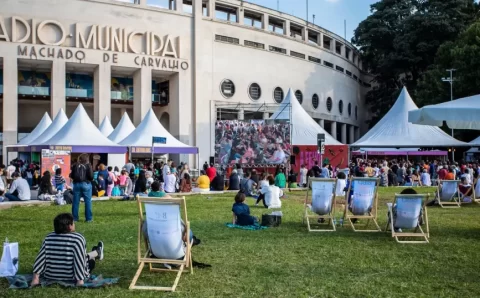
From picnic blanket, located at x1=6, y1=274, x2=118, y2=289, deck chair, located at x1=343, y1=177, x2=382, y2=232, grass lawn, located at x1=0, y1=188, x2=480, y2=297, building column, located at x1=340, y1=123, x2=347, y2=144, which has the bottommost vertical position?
grass lawn, located at x1=0, y1=188, x2=480, y2=297

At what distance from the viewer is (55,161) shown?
18500 mm

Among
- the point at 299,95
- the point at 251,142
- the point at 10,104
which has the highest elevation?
the point at 299,95

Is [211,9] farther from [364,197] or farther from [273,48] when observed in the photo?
[364,197]

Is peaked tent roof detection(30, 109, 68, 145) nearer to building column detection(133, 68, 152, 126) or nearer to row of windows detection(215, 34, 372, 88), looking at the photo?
building column detection(133, 68, 152, 126)

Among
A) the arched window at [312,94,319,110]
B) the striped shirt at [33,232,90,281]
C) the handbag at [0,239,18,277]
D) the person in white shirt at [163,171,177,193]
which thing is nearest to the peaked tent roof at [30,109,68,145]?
the person in white shirt at [163,171,177,193]

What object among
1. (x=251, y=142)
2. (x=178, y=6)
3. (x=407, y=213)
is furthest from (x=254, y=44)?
(x=407, y=213)

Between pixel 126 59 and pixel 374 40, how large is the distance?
3066 centimetres

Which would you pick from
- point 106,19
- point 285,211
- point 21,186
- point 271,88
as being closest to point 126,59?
point 106,19

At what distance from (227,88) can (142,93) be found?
747 centimetres

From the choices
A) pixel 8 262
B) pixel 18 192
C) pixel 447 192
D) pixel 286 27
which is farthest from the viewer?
pixel 286 27

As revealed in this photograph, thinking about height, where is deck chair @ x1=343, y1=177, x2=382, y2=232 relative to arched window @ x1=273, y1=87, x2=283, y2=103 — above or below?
below

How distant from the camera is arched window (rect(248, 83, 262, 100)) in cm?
4161

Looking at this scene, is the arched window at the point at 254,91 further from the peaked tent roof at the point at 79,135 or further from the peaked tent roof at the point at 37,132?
the peaked tent roof at the point at 79,135

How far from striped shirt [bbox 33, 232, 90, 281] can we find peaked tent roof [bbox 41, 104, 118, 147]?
566 inches
